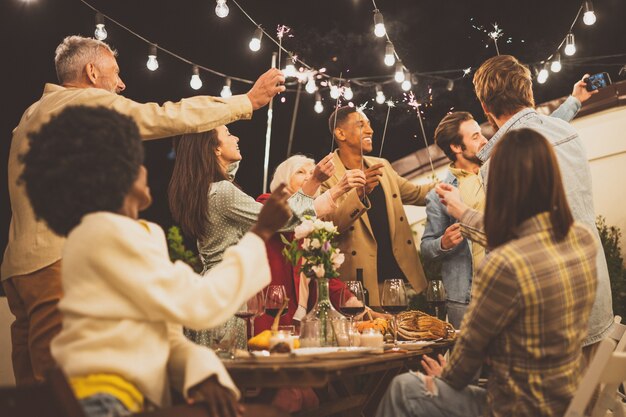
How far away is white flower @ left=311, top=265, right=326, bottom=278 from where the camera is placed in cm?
280

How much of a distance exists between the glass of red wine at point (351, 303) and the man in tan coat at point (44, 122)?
2.86 feet

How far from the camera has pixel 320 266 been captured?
2.83 metres

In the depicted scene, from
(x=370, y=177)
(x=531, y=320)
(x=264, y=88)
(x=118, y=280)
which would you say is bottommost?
(x=531, y=320)

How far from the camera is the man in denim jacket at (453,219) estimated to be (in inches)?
161

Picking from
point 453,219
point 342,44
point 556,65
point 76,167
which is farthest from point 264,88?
point 342,44

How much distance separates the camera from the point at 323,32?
7367 millimetres

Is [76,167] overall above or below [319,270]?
above

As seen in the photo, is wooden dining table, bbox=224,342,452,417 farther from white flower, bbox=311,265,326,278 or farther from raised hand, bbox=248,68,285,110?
raised hand, bbox=248,68,285,110

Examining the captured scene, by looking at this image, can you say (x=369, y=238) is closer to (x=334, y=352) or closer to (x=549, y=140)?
(x=549, y=140)

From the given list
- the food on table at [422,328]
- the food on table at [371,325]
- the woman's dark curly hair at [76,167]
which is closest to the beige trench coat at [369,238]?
the food on table at [422,328]

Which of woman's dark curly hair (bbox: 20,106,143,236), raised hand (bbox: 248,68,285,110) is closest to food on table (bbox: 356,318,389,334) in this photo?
raised hand (bbox: 248,68,285,110)

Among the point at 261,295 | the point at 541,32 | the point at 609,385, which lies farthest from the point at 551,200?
the point at 541,32

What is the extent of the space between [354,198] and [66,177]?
8.59ft

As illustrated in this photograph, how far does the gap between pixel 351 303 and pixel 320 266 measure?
0.19 meters
